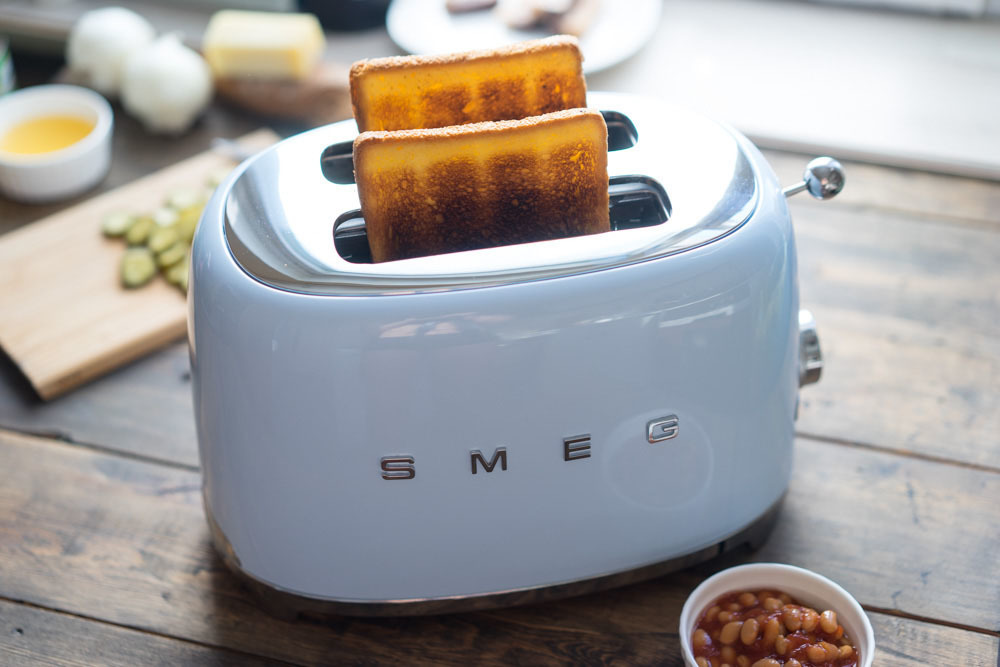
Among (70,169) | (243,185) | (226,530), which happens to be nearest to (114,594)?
(226,530)

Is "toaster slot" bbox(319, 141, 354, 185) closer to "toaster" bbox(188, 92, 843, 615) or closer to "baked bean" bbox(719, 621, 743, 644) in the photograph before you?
"toaster" bbox(188, 92, 843, 615)

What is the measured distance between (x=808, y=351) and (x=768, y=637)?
0.21 meters

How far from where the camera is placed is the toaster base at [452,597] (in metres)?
0.73

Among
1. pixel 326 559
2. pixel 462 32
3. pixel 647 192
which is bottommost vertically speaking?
pixel 326 559

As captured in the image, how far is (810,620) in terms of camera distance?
27.0 inches

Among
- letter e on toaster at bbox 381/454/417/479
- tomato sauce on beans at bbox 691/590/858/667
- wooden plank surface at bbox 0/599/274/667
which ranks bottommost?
wooden plank surface at bbox 0/599/274/667

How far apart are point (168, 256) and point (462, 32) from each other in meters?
0.44

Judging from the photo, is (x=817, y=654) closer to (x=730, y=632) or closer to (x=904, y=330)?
(x=730, y=632)

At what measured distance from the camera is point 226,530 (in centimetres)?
73

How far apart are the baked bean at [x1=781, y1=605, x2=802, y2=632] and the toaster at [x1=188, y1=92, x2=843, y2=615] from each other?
0.26ft

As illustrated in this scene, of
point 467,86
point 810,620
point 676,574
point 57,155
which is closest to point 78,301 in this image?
point 57,155

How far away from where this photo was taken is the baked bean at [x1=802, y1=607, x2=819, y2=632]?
0.69m

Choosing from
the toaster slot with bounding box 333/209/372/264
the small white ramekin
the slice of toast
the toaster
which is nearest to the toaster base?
the toaster

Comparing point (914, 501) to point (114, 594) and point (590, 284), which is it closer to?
point (590, 284)
